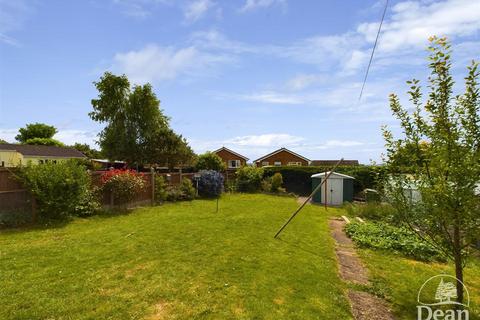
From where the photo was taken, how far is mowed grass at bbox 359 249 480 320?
5234mm

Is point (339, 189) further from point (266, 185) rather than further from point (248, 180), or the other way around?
point (248, 180)

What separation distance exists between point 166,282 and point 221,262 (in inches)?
58.1

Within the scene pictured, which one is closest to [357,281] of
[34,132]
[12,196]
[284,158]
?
[12,196]

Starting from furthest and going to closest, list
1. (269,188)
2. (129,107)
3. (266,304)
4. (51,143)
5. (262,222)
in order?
(51,143) → (129,107) → (269,188) → (262,222) → (266,304)

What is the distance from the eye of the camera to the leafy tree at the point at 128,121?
97.5 feet

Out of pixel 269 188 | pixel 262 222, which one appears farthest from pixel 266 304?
pixel 269 188

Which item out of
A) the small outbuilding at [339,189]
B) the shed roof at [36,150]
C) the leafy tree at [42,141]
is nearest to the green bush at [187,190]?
the small outbuilding at [339,189]

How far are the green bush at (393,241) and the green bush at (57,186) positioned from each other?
1007cm

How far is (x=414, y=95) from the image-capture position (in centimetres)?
509

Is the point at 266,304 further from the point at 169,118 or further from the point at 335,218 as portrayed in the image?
the point at 169,118

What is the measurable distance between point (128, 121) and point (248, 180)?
14.4 m

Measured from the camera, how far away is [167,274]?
5758 mm

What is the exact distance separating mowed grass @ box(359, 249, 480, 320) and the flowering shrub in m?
10.1

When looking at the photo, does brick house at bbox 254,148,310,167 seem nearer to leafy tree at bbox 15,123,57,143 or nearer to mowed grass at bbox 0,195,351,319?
mowed grass at bbox 0,195,351,319
